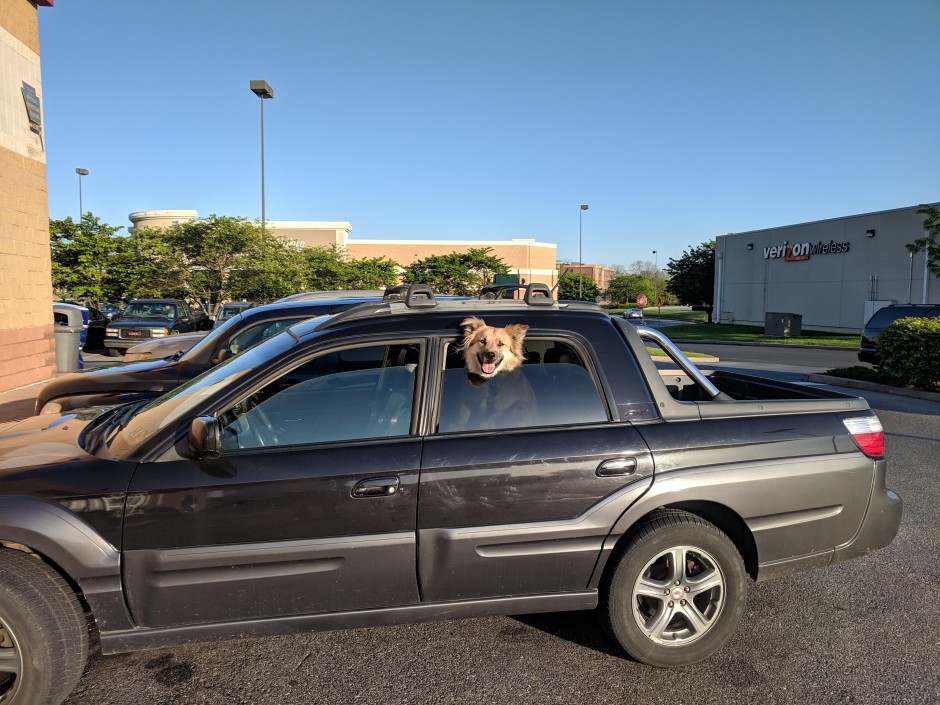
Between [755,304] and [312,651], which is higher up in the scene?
[755,304]

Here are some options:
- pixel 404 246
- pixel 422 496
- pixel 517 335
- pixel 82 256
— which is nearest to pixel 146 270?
pixel 82 256

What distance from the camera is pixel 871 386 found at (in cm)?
1237

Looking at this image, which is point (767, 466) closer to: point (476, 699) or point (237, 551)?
point (476, 699)

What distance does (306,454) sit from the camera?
2.86m

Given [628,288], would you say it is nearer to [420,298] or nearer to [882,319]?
[882,319]

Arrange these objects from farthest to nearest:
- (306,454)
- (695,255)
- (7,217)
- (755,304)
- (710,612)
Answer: (695,255) < (755,304) < (7,217) < (710,612) < (306,454)

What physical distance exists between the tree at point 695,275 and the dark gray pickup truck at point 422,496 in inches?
2132

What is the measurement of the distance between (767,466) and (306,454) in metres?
2.24

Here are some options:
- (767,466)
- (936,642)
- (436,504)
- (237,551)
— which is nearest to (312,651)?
(237,551)

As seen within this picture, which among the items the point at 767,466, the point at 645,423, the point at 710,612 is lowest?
the point at 710,612

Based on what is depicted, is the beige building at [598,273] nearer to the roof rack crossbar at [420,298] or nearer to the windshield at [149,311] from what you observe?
the windshield at [149,311]

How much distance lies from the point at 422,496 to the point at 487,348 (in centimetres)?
76

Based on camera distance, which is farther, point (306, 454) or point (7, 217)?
point (7, 217)

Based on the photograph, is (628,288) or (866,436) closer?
(866,436)
